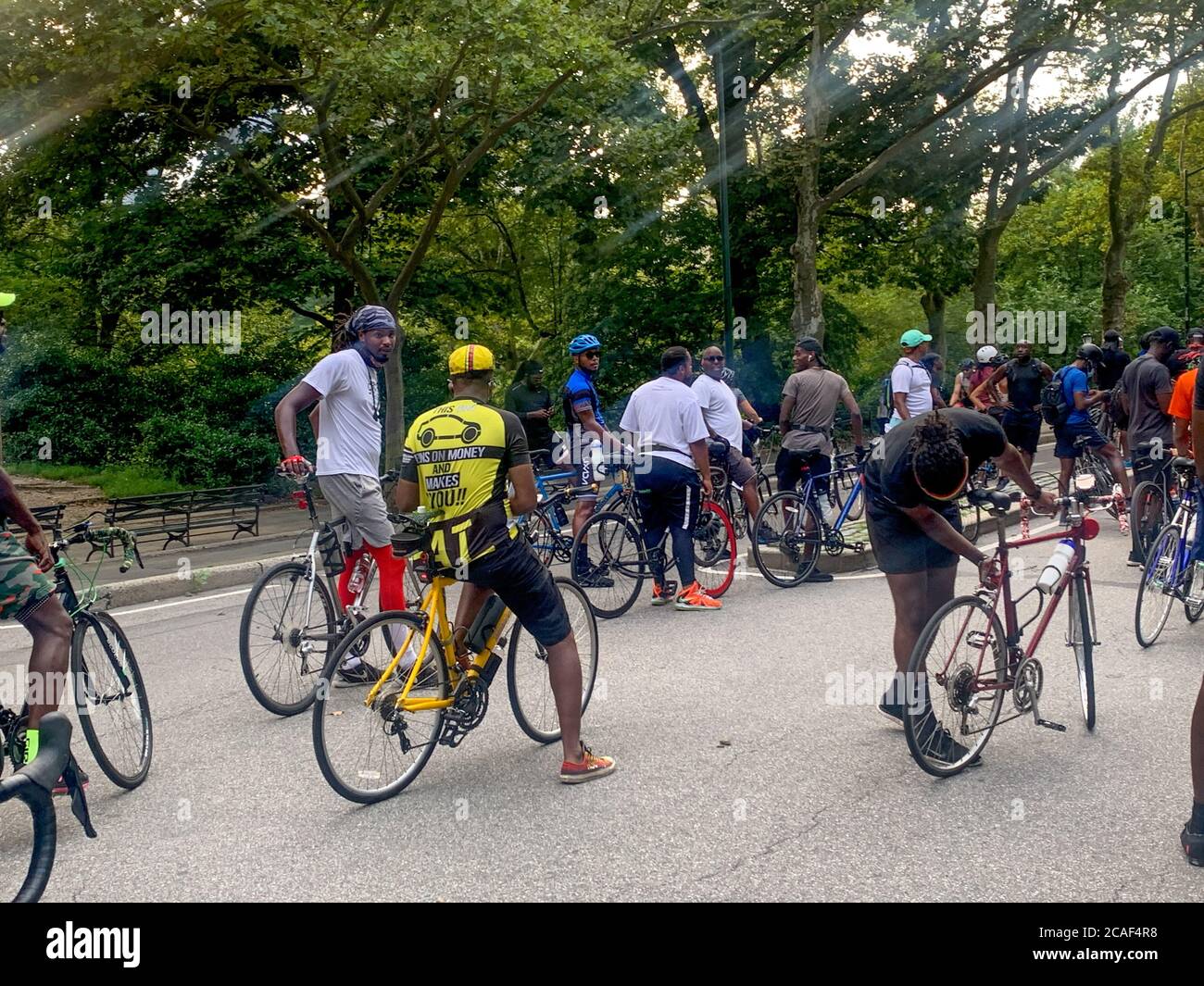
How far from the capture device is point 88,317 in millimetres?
25500

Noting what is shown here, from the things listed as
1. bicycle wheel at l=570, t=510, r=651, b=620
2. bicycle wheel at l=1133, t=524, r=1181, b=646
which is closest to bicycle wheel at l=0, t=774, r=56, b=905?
bicycle wheel at l=570, t=510, r=651, b=620

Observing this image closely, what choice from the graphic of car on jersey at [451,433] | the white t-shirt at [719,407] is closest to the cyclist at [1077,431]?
the white t-shirt at [719,407]

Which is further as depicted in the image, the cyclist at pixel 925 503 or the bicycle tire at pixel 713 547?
the bicycle tire at pixel 713 547

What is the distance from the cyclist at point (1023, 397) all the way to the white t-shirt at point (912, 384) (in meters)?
1.54

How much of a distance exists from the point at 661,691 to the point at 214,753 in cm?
230

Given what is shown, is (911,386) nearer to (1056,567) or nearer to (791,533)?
(791,533)

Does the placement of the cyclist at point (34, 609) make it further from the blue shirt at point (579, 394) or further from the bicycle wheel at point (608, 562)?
the blue shirt at point (579, 394)

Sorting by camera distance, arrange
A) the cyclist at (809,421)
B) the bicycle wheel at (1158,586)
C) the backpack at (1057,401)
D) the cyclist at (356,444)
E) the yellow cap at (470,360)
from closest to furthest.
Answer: the yellow cap at (470,360) < the cyclist at (356,444) < the bicycle wheel at (1158,586) < the cyclist at (809,421) < the backpack at (1057,401)

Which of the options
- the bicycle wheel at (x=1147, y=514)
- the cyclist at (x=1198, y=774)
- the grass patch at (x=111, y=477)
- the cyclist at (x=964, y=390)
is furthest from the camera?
the grass patch at (x=111, y=477)

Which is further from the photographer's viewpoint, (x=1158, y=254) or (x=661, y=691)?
(x=1158, y=254)

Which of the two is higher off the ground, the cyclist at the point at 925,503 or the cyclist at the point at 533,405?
the cyclist at the point at 533,405

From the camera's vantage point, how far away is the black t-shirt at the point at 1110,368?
14266mm
